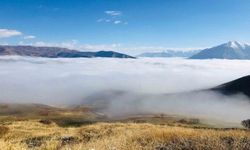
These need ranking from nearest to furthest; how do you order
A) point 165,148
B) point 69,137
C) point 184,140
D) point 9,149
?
point 9,149 → point 165,148 → point 184,140 → point 69,137

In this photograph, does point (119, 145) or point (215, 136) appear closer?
point (119, 145)

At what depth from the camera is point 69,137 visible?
2136 centimetres

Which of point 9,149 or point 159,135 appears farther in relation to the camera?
point 159,135

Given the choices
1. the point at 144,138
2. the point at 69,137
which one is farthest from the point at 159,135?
the point at 69,137

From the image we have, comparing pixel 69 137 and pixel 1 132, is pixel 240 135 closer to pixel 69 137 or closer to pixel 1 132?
pixel 69 137

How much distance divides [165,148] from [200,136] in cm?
219

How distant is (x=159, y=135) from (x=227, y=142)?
2961 millimetres

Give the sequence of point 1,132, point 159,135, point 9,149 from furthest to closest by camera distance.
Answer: point 1,132 < point 159,135 < point 9,149

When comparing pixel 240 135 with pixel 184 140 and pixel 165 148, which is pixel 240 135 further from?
pixel 165 148

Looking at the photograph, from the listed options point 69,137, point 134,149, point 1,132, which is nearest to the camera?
point 134,149

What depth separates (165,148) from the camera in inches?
577

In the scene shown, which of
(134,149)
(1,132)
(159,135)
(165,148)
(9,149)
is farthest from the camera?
(1,132)

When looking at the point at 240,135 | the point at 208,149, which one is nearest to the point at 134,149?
the point at 208,149

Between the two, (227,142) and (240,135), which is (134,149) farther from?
(240,135)
